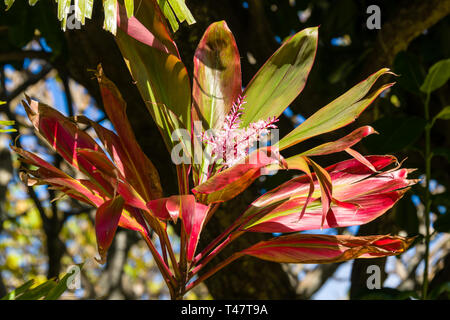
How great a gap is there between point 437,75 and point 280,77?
665 mm

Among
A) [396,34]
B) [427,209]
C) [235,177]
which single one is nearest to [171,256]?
[235,177]

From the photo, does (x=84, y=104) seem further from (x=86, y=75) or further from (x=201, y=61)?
(x=201, y=61)

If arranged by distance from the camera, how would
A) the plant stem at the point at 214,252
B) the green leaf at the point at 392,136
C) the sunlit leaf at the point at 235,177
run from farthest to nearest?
the green leaf at the point at 392,136, the plant stem at the point at 214,252, the sunlit leaf at the point at 235,177

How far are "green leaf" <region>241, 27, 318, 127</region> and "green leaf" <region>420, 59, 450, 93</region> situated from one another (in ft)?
1.97

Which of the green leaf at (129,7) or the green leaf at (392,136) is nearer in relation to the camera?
the green leaf at (129,7)

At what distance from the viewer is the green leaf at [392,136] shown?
121 cm

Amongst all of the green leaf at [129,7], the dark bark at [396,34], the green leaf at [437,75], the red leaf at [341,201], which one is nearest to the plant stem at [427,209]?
the green leaf at [437,75]

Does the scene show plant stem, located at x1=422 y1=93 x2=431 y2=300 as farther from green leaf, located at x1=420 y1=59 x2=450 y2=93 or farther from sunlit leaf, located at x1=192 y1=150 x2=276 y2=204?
sunlit leaf, located at x1=192 y1=150 x2=276 y2=204

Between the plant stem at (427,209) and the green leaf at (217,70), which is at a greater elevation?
the green leaf at (217,70)

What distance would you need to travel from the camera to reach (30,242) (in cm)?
401

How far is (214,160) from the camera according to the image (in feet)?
2.31

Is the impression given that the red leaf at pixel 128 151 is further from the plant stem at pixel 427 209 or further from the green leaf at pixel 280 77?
the plant stem at pixel 427 209

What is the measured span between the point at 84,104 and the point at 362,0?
252cm
